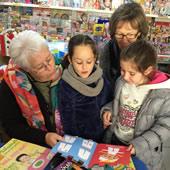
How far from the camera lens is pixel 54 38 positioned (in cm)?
298

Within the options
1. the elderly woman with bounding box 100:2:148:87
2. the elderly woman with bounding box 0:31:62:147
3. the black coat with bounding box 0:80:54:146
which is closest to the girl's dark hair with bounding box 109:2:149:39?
the elderly woman with bounding box 100:2:148:87

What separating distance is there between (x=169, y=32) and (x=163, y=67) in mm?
387

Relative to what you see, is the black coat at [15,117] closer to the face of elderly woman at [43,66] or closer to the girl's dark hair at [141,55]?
the face of elderly woman at [43,66]

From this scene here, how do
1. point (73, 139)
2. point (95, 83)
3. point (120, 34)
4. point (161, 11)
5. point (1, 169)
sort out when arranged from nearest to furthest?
point (1, 169)
point (73, 139)
point (95, 83)
point (120, 34)
point (161, 11)

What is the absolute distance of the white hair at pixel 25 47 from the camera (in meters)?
1.39

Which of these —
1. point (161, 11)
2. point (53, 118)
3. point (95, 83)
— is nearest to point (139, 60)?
point (95, 83)

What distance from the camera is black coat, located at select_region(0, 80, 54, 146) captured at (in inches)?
57.0

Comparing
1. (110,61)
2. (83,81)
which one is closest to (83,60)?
(83,81)

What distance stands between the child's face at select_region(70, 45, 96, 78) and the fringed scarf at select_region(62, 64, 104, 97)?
32 millimetres

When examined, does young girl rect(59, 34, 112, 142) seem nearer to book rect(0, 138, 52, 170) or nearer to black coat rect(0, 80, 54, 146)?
black coat rect(0, 80, 54, 146)

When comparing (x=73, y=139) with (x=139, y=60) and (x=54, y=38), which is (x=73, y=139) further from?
(x=54, y=38)

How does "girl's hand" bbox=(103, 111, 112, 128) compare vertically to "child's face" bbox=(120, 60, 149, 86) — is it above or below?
below

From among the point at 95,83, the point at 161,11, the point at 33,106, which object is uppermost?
the point at 161,11

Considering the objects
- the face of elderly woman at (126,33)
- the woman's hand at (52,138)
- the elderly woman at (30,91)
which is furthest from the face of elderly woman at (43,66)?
the face of elderly woman at (126,33)
